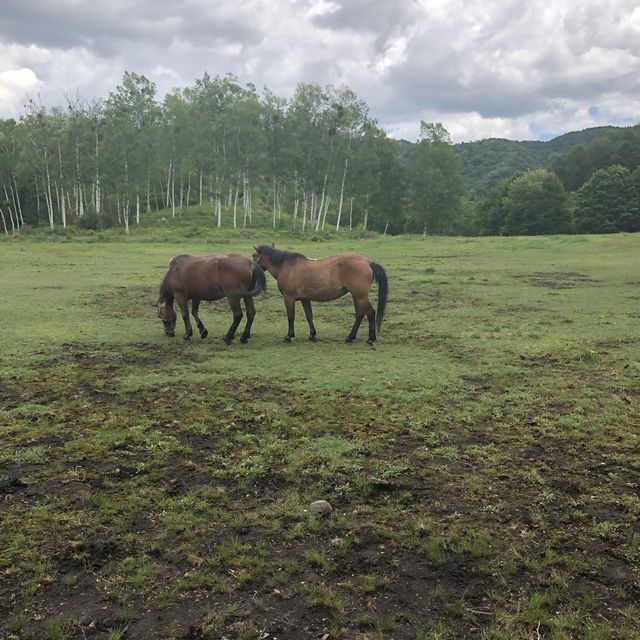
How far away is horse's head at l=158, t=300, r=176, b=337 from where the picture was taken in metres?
10.4

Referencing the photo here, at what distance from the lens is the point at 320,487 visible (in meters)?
4.46

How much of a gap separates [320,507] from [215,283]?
Result: 656 centimetres

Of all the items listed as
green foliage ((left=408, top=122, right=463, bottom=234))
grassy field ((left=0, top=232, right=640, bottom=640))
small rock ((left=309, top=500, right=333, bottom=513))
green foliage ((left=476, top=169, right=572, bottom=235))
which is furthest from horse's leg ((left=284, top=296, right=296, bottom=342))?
green foliage ((left=476, top=169, right=572, bottom=235))

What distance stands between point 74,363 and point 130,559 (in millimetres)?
5713

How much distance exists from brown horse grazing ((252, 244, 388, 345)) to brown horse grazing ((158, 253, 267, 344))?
1.73 feet

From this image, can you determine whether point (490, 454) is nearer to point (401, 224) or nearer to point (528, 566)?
point (528, 566)

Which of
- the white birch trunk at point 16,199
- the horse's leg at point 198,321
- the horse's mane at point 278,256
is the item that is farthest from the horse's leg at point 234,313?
the white birch trunk at point 16,199

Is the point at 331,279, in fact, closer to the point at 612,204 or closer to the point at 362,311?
the point at 362,311

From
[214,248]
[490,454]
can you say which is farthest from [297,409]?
[214,248]

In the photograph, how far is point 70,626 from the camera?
2.90m

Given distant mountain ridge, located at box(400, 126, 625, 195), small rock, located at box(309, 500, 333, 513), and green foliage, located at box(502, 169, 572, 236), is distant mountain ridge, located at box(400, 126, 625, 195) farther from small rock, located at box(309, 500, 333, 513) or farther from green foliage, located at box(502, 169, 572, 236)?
small rock, located at box(309, 500, 333, 513)

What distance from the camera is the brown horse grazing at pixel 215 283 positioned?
9.75 metres

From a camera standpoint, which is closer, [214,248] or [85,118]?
[214,248]

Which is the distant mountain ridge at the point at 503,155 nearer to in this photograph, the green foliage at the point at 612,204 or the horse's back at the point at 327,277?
the green foliage at the point at 612,204
